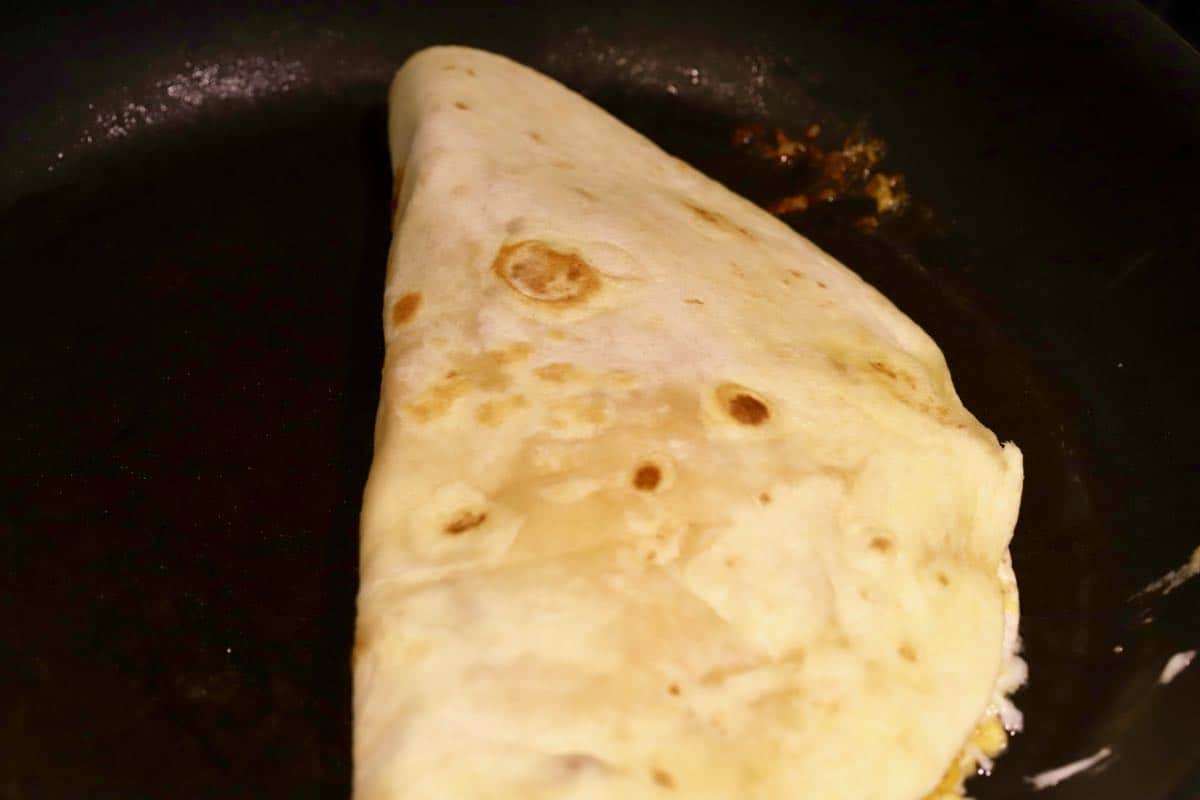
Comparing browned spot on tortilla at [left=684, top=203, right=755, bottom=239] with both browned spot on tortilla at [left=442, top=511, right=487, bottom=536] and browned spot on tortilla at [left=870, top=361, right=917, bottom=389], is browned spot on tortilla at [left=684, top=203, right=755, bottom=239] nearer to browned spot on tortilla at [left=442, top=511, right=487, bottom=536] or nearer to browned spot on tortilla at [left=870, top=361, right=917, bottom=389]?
browned spot on tortilla at [left=870, top=361, right=917, bottom=389]

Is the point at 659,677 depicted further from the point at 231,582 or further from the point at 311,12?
the point at 311,12

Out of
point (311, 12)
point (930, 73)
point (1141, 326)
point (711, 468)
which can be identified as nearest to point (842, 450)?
point (711, 468)

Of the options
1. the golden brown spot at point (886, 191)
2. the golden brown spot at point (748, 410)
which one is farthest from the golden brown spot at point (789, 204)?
the golden brown spot at point (748, 410)

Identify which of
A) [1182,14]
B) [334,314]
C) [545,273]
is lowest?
[334,314]

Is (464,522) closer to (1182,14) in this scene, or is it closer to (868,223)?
(868,223)

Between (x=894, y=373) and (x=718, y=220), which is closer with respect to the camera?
(x=894, y=373)

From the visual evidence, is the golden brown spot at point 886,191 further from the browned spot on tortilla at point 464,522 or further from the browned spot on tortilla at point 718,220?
the browned spot on tortilla at point 464,522

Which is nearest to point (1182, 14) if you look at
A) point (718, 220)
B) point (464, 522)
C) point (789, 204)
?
point (789, 204)
